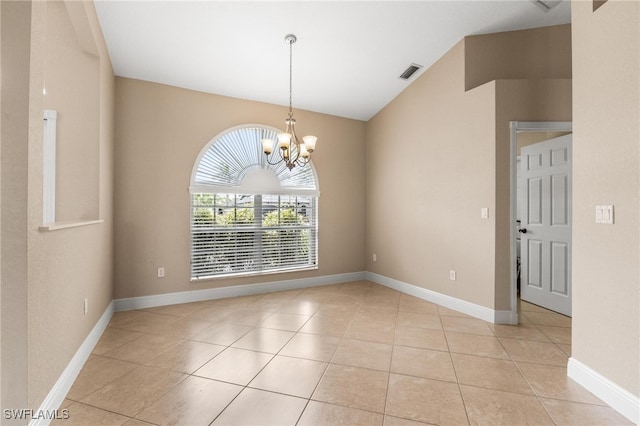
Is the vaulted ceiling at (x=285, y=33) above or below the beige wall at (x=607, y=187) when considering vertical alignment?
above

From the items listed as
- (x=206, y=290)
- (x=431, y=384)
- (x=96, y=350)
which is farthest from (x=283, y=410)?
(x=206, y=290)

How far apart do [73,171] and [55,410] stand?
1.82 meters

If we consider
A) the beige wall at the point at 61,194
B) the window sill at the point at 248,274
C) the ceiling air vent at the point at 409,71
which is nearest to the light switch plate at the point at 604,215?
the ceiling air vent at the point at 409,71

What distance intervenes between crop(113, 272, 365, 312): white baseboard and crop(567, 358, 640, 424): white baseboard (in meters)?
3.16

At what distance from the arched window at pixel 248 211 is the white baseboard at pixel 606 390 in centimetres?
327

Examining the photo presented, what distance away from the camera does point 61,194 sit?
2.49 metres

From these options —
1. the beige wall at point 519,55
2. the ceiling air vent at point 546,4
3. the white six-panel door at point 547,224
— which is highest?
the ceiling air vent at point 546,4

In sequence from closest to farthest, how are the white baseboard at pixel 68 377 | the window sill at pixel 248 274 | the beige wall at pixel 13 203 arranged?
the beige wall at pixel 13 203, the white baseboard at pixel 68 377, the window sill at pixel 248 274

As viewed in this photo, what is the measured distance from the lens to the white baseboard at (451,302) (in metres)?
3.04

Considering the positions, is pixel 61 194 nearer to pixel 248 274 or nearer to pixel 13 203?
pixel 13 203

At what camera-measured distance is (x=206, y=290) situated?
387cm

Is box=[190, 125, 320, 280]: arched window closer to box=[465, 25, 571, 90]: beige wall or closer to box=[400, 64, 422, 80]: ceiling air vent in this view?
box=[400, 64, 422, 80]: ceiling air vent

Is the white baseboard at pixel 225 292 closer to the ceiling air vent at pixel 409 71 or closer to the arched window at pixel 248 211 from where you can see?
the arched window at pixel 248 211

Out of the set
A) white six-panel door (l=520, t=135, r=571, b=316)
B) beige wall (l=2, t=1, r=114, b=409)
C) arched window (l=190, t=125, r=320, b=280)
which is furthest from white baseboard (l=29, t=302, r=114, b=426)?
white six-panel door (l=520, t=135, r=571, b=316)
